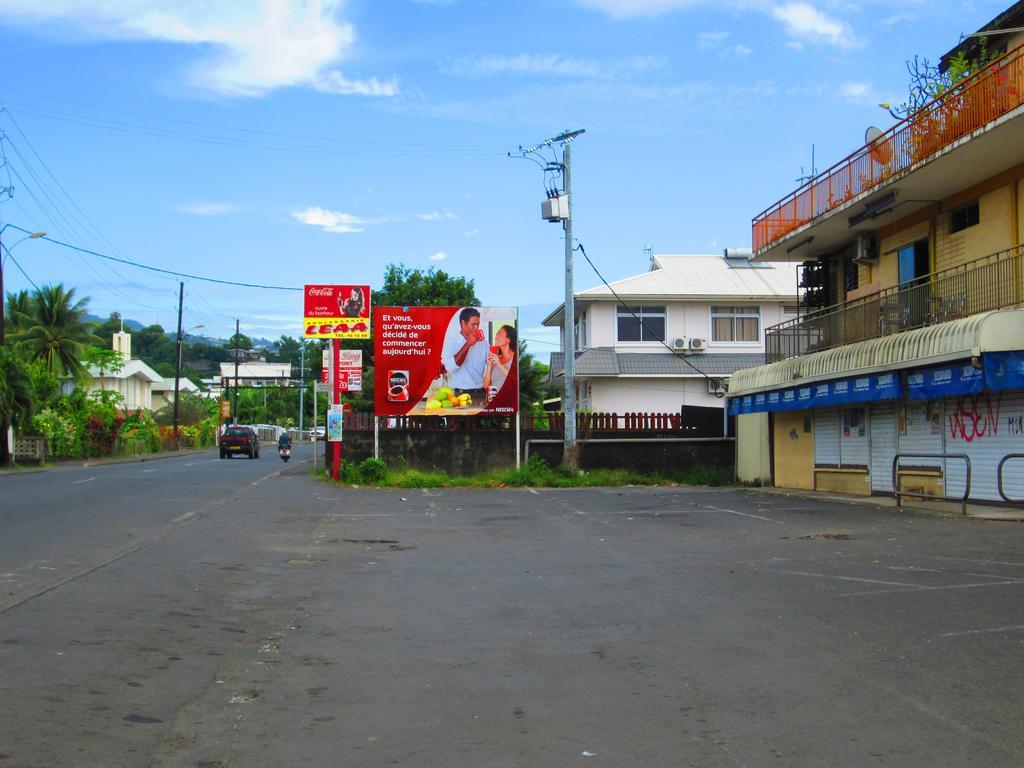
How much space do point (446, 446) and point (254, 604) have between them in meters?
20.2

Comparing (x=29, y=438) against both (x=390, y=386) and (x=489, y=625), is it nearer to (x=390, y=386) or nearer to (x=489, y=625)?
(x=390, y=386)

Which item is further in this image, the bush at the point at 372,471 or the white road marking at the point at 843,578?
the bush at the point at 372,471

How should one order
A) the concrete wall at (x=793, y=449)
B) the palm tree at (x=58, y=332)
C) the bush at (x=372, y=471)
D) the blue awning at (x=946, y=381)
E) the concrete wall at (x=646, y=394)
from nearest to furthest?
the blue awning at (x=946, y=381) < the concrete wall at (x=793, y=449) < the bush at (x=372, y=471) < the concrete wall at (x=646, y=394) < the palm tree at (x=58, y=332)

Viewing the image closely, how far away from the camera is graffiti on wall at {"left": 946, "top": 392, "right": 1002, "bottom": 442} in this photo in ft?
59.1

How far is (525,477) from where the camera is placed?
2811 cm

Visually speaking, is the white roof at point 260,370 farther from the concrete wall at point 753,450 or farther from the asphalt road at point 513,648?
the asphalt road at point 513,648

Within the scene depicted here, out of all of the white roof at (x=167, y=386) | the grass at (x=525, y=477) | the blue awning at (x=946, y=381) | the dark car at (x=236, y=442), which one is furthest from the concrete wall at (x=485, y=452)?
the white roof at (x=167, y=386)

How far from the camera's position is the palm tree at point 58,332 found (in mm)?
57594

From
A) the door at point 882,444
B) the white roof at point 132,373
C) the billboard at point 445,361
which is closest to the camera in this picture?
the door at point 882,444

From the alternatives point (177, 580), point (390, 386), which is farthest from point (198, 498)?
point (177, 580)

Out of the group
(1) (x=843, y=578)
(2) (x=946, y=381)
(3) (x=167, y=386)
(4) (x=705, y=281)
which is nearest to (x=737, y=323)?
(4) (x=705, y=281)

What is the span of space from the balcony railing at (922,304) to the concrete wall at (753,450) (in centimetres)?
255

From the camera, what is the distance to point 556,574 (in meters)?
10.7

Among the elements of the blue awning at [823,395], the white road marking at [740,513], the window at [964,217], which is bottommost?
the white road marking at [740,513]
